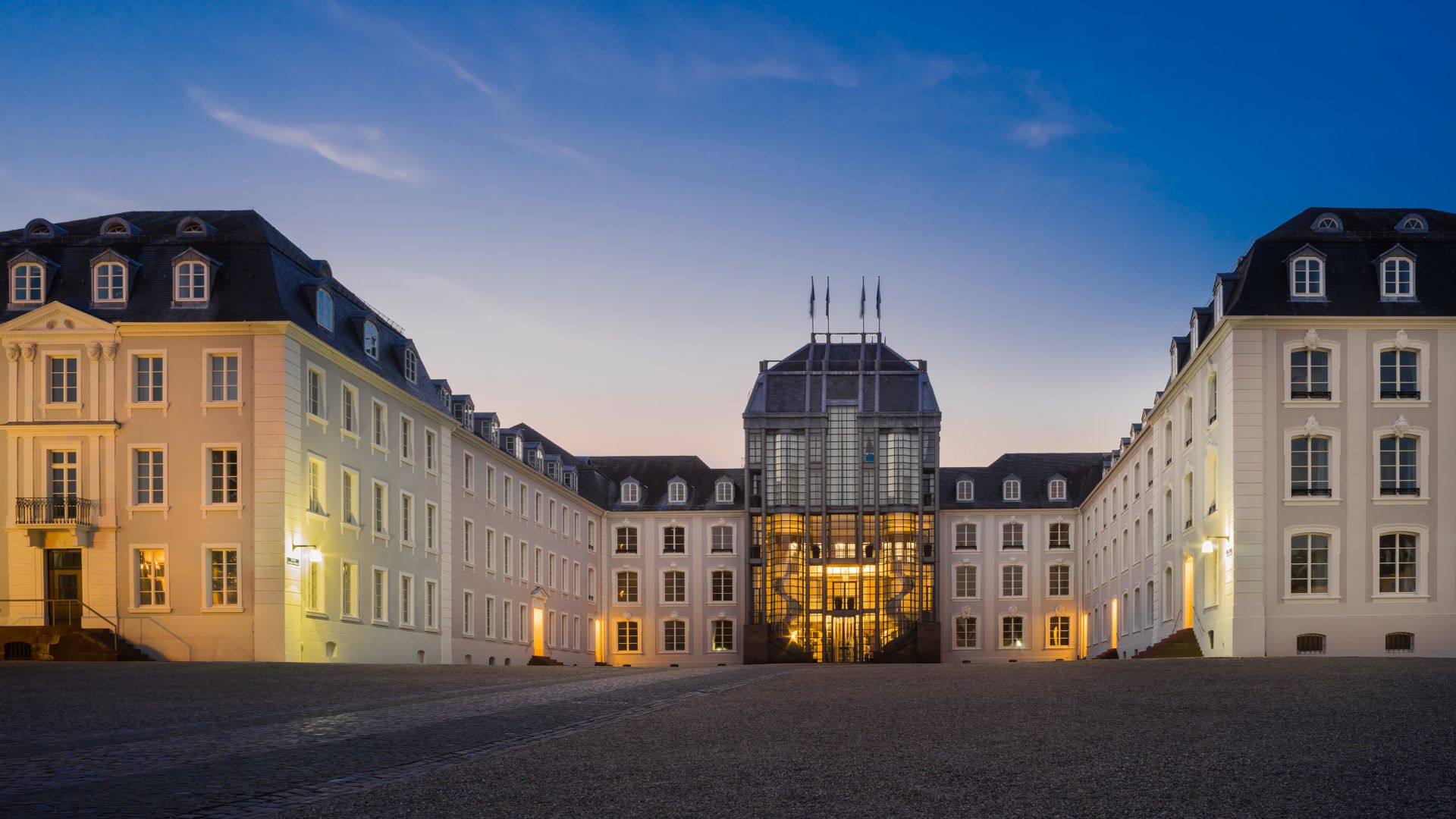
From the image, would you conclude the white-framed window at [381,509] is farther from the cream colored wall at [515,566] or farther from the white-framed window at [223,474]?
the cream colored wall at [515,566]

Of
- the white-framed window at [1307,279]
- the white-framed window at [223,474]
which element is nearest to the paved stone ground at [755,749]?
the white-framed window at [223,474]

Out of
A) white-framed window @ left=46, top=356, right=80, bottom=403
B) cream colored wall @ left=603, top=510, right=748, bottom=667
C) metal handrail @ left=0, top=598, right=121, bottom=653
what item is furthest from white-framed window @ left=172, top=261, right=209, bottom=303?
cream colored wall @ left=603, top=510, right=748, bottom=667

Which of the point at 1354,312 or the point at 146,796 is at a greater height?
the point at 1354,312

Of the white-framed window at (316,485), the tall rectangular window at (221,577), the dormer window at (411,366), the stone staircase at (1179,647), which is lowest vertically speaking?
the stone staircase at (1179,647)

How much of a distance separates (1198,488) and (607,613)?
4054cm

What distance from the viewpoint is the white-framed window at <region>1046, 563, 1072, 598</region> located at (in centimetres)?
7450

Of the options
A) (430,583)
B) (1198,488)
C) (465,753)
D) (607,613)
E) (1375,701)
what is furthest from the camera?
(607,613)

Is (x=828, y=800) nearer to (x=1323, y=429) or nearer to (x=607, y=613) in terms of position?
(x=1323, y=429)

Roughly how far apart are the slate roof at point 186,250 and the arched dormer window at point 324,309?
6.1 inches

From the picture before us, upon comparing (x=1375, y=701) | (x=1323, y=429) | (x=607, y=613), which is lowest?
(x=607, y=613)

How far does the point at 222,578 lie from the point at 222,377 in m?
5.10

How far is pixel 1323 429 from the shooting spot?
1464 inches

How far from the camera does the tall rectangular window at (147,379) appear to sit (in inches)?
1410

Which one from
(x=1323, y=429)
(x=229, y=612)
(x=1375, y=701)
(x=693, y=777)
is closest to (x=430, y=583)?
(x=229, y=612)
